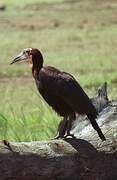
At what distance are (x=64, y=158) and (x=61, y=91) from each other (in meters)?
0.54

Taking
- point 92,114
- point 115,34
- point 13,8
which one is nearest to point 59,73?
point 92,114

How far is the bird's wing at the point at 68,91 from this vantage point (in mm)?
5492

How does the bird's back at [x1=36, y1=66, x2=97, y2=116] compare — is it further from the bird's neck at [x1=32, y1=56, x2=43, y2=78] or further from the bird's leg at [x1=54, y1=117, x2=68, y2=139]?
the bird's leg at [x1=54, y1=117, x2=68, y2=139]

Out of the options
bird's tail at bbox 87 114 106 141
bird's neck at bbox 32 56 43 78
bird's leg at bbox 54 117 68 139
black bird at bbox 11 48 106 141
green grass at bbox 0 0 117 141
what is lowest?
green grass at bbox 0 0 117 141

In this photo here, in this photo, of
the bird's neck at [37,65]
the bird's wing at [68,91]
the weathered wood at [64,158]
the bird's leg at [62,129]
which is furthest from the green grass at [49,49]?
the weathered wood at [64,158]

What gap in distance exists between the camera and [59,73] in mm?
5602

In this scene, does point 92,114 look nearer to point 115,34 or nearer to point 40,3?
point 115,34

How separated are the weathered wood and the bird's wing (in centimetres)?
26

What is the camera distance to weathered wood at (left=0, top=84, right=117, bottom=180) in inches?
201

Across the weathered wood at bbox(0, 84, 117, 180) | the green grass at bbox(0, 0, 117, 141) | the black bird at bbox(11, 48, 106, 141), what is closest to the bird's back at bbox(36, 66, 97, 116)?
the black bird at bbox(11, 48, 106, 141)

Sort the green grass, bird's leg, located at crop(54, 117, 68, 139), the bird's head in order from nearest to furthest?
the bird's head
bird's leg, located at crop(54, 117, 68, 139)
the green grass

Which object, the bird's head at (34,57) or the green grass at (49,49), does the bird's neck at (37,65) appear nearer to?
the bird's head at (34,57)

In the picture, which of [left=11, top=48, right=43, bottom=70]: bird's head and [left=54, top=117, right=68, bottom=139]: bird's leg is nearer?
[left=11, top=48, right=43, bottom=70]: bird's head

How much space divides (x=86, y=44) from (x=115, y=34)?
200 cm
